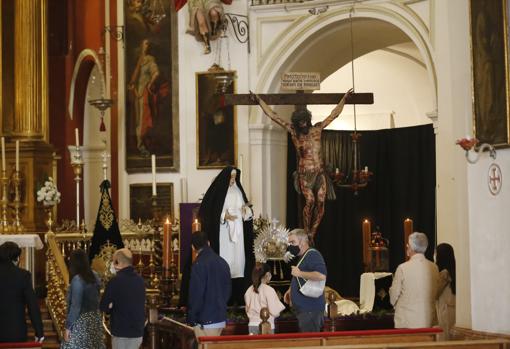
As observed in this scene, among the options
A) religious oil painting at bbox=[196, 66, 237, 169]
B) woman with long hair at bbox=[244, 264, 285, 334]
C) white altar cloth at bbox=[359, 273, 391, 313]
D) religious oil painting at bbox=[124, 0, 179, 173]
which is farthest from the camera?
religious oil painting at bbox=[124, 0, 179, 173]

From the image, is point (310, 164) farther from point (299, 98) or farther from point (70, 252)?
point (70, 252)

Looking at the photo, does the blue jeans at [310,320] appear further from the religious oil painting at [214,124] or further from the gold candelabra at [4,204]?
the religious oil painting at [214,124]

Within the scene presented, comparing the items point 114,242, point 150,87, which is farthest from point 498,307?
point 150,87

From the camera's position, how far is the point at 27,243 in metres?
15.6

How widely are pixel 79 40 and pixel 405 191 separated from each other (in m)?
6.11

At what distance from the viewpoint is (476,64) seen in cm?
1155

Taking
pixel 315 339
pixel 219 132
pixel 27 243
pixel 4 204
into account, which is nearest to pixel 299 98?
pixel 219 132

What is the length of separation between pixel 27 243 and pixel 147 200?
11.1 feet

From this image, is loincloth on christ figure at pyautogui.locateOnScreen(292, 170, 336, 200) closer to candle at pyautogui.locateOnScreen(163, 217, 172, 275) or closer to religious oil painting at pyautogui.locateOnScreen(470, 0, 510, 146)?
candle at pyautogui.locateOnScreen(163, 217, 172, 275)

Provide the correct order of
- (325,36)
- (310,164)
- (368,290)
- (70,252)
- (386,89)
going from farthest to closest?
(386,89)
(325,36)
(310,164)
(70,252)
(368,290)

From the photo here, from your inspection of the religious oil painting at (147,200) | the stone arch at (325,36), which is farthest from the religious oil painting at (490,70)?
the religious oil painting at (147,200)

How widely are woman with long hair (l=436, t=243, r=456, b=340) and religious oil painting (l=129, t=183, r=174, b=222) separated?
7.80 m

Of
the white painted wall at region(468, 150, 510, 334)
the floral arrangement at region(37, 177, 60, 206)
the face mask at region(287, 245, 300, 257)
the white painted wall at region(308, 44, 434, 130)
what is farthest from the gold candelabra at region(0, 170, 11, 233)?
the white painted wall at region(468, 150, 510, 334)

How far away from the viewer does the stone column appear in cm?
1820
